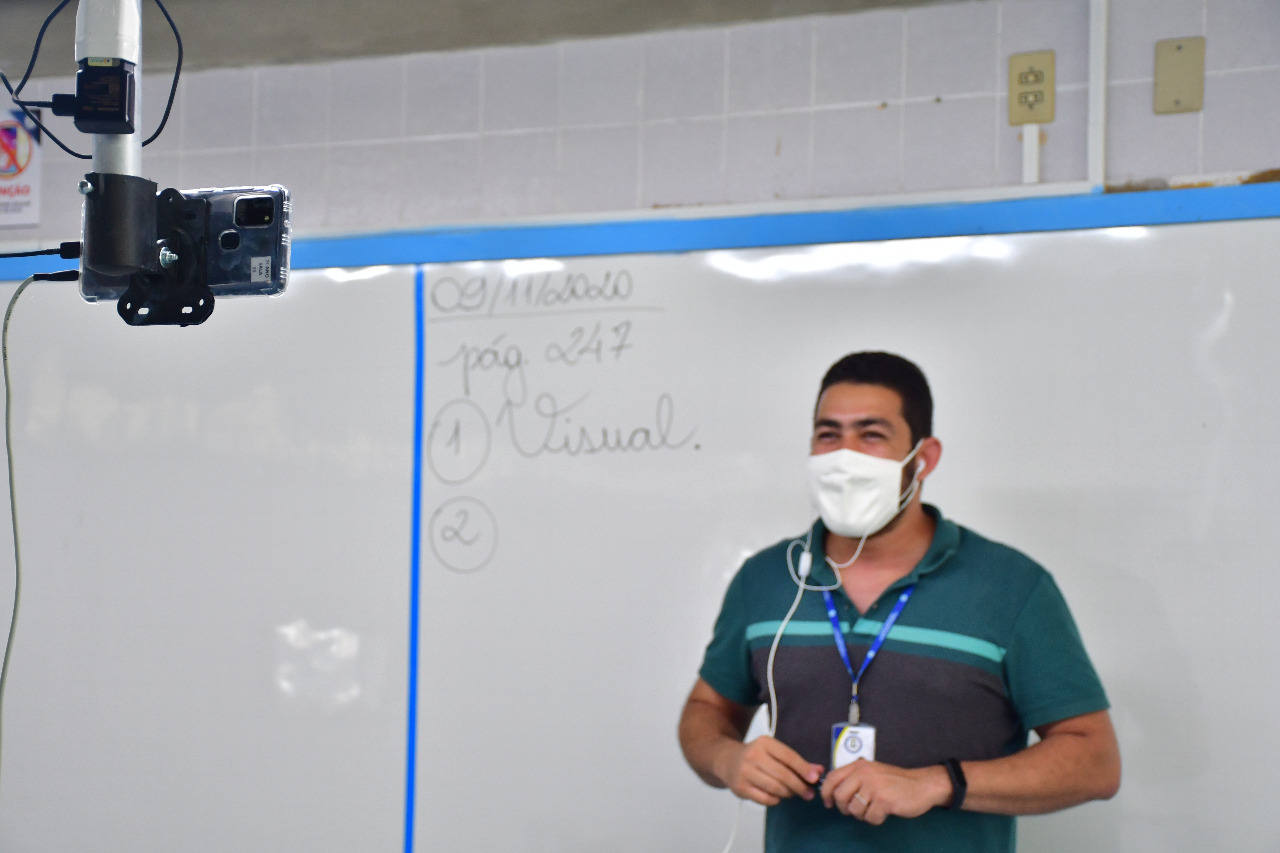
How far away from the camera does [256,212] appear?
1.71 metres

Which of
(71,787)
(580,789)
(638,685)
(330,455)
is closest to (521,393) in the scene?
(330,455)

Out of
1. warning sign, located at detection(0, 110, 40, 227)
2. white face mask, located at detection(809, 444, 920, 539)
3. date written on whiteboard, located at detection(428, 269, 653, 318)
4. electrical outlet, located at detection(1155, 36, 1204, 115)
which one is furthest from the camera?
warning sign, located at detection(0, 110, 40, 227)

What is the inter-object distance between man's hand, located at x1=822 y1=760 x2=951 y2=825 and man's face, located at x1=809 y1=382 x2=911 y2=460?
1.64 feet

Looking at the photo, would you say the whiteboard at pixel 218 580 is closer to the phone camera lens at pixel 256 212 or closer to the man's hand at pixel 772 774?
the phone camera lens at pixel 256 212

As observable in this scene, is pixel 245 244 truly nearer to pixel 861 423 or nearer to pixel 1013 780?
pixel 861 423

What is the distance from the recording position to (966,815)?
5.56 feet

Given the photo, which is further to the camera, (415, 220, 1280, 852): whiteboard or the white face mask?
(415, 220, 1280, 852): whiteboard

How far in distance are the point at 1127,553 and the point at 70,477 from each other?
213 cm

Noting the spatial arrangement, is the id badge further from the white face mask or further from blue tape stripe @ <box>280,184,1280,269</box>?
blue tape stripe @ <box>280,184,1280,269</box>

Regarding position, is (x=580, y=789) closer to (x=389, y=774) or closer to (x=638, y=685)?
(x=638, y=685)

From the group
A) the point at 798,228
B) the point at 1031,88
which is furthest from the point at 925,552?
the point at 1031,88

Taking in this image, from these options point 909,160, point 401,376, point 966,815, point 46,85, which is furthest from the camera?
point 46,85

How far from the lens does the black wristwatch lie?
1595 millimetres

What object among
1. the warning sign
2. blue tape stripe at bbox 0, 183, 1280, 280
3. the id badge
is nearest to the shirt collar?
the id badge
